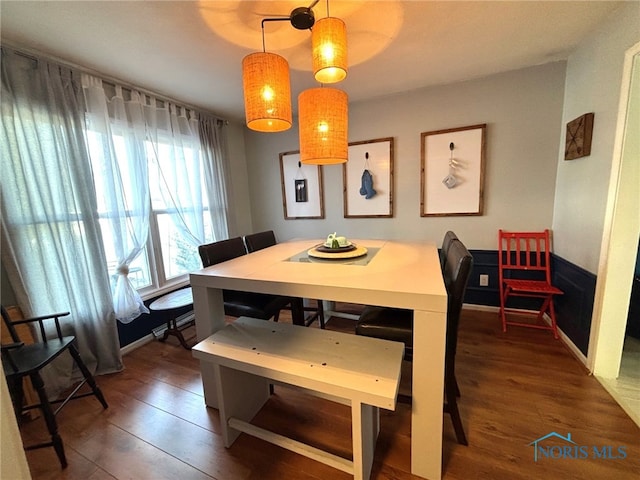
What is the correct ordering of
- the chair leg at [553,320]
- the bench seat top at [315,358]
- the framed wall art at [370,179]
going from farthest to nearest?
the framed wall art at [370,179] < the chair leg at [553,320] < the bench seat top at [315,358]

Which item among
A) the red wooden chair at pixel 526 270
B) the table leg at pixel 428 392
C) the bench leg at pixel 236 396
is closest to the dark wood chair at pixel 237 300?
the bench leg at pixel 236 396

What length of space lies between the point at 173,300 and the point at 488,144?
3246 mm

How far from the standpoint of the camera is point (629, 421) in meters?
1.37

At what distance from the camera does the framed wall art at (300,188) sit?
326 cm

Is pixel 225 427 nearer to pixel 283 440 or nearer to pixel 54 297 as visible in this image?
pixel 283 440

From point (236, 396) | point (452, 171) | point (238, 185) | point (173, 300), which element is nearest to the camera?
point (236, 396)

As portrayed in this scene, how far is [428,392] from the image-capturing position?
1088 millimetres

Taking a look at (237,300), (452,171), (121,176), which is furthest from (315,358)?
(452,171)

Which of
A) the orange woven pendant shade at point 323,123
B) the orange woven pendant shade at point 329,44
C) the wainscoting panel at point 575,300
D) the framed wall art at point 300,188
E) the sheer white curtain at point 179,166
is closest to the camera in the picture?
the orange woven pendant shade at point 329,44

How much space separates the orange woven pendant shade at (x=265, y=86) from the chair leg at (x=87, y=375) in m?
1.69

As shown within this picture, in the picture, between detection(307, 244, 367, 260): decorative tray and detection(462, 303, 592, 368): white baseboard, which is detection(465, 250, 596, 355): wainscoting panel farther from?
detection(307, 244, 367, 260): decorative tray

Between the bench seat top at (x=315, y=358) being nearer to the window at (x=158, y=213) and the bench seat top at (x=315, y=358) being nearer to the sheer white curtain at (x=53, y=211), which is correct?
the sheer white curtain at (x=53, y=211)

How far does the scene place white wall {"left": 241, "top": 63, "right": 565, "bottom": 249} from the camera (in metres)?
2.31

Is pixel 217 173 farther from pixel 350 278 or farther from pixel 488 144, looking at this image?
pixel 488 144
